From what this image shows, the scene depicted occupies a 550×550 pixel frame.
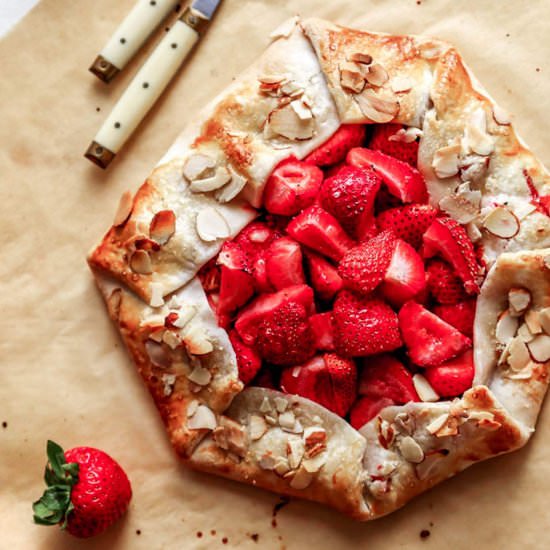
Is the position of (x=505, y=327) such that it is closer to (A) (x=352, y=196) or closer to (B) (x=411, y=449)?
(B) (x=411, y=449)

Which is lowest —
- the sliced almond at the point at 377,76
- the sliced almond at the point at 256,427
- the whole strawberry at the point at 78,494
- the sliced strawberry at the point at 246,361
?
the whole strawberry at the point at 78,494

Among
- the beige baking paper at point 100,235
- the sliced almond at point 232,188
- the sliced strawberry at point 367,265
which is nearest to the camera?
the sliced strawberry at point 367,265

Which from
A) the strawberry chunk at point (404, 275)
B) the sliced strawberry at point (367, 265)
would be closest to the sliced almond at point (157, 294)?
the sliced strawberry at point (367, 265)

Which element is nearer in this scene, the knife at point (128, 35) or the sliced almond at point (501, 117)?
the sliced almond at point (501, 117)

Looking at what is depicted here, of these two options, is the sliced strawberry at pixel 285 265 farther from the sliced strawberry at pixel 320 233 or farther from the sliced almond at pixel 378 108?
the sliced almond at pixel 378 108

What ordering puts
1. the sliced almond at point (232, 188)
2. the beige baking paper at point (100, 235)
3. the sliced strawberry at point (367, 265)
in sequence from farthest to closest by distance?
the beige baking paper at point (100, 235) → the sliced almond at point (232, 188) → the sliced strawberry at point (367, 265)

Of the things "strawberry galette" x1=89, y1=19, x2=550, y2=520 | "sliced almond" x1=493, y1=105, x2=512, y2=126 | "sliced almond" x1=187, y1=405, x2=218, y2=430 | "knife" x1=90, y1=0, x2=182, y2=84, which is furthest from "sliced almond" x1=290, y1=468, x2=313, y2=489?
"knife" x1=90, y1=0, x2=182, y2=84

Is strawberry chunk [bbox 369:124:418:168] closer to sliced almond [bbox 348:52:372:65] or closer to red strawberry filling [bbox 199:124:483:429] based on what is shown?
red strawberry filling [bbox 199:124:483:429]

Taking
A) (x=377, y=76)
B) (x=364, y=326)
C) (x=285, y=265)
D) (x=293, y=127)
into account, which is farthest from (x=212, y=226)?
(x=377, y=76)
